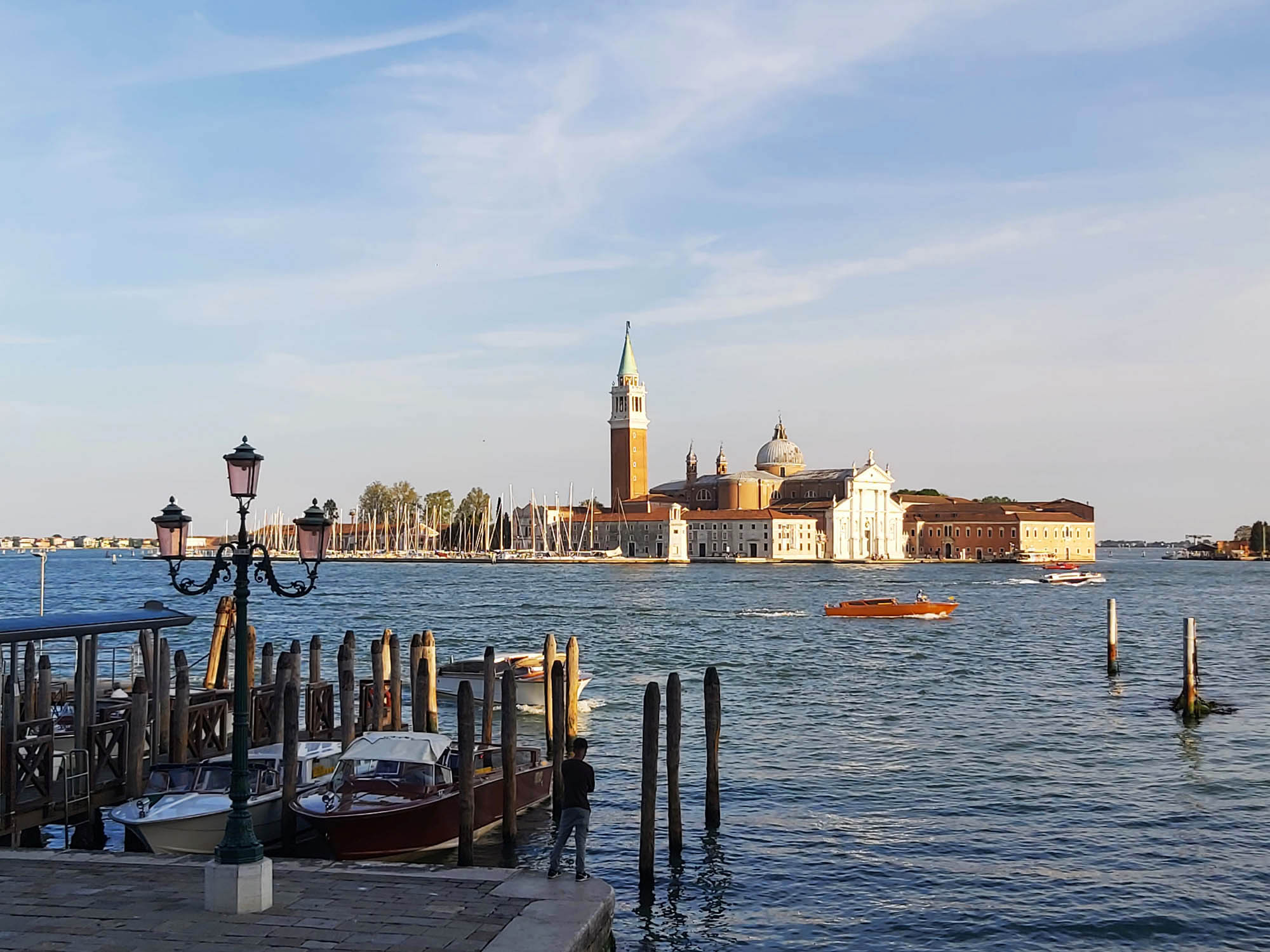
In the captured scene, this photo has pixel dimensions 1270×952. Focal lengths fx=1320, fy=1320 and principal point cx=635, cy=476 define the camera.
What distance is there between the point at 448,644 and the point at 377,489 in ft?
408

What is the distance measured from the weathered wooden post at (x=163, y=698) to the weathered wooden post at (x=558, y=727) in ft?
13.2

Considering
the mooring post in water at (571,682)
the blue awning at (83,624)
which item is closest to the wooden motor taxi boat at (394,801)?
the blue awning at (83,624)

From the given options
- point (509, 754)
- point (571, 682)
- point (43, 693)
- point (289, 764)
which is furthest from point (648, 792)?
point (43, 693)

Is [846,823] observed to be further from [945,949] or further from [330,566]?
[330,566]

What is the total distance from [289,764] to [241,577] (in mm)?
4157

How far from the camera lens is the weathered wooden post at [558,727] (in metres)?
14.3

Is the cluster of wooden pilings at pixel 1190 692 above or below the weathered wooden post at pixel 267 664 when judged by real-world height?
below

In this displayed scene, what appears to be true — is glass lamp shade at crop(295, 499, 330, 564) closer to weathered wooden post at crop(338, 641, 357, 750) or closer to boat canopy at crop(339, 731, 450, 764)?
boat canopy at crop(339, 731, 450, 764)

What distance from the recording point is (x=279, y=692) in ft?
48.6

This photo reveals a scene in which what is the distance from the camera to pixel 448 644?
37.6 metres

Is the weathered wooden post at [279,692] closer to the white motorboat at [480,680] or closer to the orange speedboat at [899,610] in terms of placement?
the white motorboat at [480,680]

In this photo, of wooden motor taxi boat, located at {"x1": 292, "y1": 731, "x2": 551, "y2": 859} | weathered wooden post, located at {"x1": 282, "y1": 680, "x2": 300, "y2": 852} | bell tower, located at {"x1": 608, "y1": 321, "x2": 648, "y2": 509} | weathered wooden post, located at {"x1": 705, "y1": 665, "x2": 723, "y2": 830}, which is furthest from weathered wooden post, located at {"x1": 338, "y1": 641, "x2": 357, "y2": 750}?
bell tower, located at {"x1": 608, "y1": 321, "x2": 648, "y2": 509}

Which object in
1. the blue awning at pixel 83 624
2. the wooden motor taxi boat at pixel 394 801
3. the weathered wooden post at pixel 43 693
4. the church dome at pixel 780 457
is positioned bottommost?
the wooden motor taxi boat at pixel 394 801

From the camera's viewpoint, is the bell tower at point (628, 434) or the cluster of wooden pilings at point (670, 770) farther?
the bell tower at point (628, 434)
